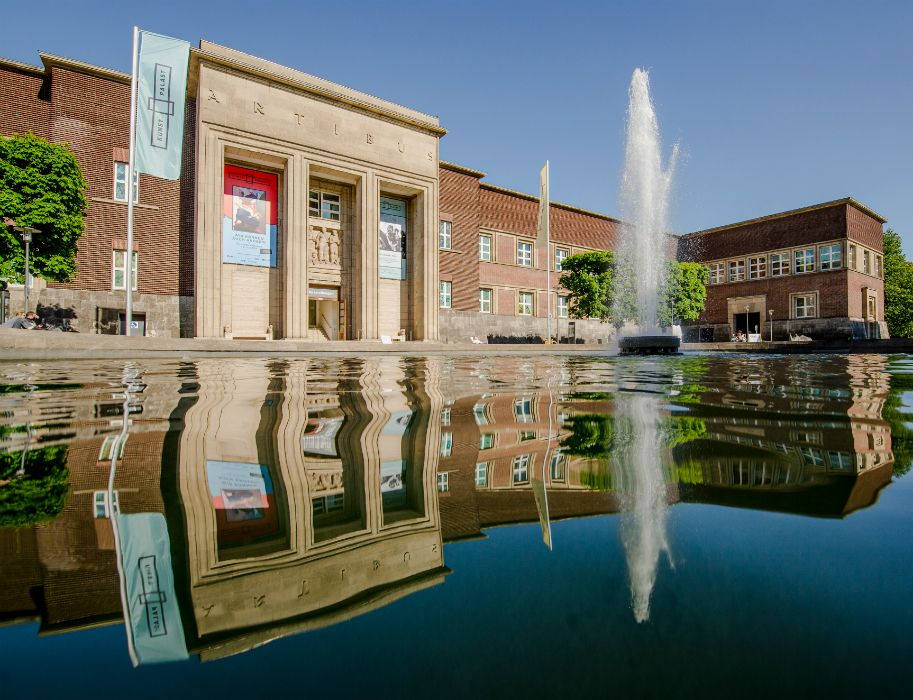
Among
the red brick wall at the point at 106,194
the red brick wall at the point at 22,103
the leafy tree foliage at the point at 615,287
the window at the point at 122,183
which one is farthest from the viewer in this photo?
the leafy tree foliage at the point at 615,287

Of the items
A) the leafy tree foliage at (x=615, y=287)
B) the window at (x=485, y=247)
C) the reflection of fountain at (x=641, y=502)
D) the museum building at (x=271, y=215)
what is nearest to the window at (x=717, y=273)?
the leafy tree foliage at (x=615, y=287)

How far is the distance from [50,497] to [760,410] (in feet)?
9.44

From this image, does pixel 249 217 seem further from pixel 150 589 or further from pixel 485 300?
pixel 150 589

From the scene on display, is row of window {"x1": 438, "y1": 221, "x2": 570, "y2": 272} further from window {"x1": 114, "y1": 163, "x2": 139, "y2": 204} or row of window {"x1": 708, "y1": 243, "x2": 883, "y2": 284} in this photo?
row of window {"x1": 708, "y1": 243, "x2": 883, "y2": 284}

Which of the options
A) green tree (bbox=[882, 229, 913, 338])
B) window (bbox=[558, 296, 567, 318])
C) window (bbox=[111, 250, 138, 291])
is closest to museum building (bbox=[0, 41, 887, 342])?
window (bbox=[111, 250, 138, 291])

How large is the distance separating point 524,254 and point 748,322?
2104 cm

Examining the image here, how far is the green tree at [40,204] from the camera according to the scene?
707 inches

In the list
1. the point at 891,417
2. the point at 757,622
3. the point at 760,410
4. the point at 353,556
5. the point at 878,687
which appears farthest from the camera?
the point at 760,410

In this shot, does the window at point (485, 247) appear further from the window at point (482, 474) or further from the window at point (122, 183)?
the window at point (482, 474)

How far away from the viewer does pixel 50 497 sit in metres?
1.17

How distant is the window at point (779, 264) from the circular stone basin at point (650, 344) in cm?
3067

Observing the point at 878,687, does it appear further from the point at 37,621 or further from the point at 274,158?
the point at 274,158

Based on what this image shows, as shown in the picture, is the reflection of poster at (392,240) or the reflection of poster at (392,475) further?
the reflection of poster at (392,240)

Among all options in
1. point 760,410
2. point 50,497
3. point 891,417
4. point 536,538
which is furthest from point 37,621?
point 891,417
